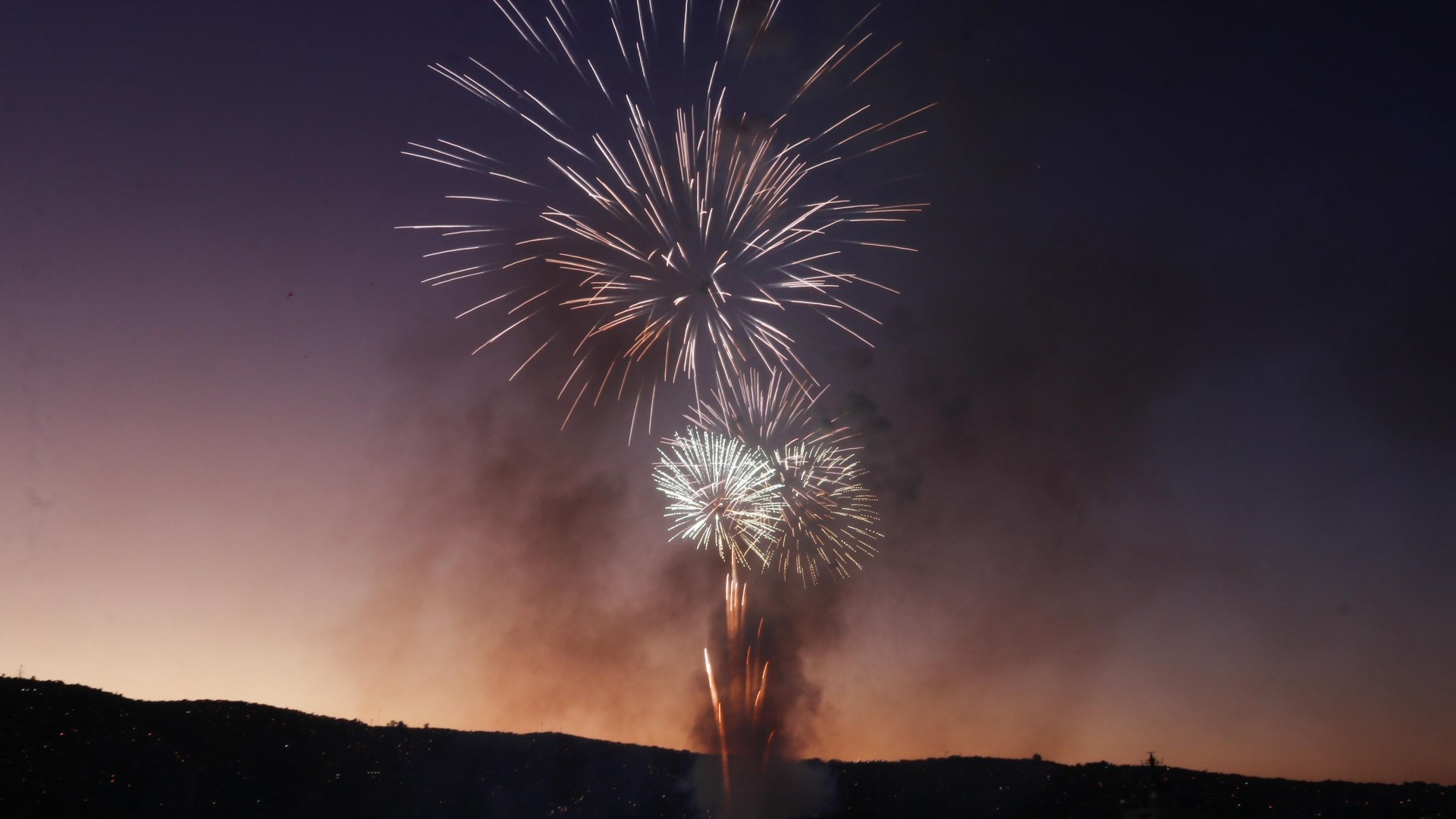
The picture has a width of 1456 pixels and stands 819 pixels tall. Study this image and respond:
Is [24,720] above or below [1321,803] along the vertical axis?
above

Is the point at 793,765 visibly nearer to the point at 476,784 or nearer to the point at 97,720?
the point at 476,784

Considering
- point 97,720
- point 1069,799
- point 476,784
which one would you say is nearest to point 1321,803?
point 1069,799

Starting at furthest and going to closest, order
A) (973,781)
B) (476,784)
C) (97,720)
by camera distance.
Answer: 1. (973,781)
2. (476,784)
3. (97,720)

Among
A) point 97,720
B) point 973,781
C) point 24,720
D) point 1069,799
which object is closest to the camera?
point 24,720

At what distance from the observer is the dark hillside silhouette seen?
4162 cm

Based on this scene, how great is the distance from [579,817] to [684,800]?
7.17m

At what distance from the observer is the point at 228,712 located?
53.6 m

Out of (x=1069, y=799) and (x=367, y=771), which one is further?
(x=1069, y=799)

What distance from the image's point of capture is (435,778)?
55.8 metres

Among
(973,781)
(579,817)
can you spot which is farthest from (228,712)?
(973,781)

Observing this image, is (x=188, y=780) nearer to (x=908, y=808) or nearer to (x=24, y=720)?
(x=24, y=720)

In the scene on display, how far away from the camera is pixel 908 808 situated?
66812 mm

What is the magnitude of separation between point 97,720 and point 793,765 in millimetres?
38733

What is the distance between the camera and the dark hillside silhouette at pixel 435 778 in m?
41.6
